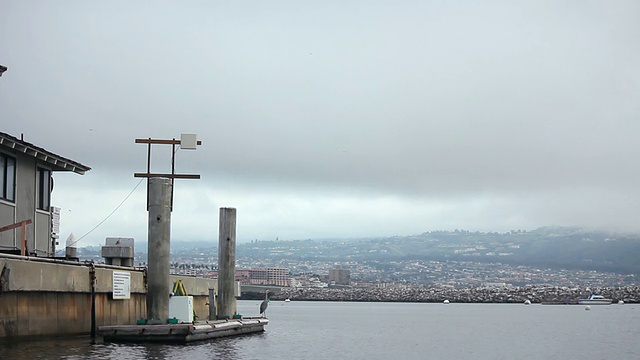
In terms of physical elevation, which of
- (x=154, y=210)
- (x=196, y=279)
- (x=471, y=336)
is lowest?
(x=471, y=336)

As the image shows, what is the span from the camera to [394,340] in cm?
5975

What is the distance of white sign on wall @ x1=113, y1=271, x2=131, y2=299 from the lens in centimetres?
3662

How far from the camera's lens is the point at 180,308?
123ft

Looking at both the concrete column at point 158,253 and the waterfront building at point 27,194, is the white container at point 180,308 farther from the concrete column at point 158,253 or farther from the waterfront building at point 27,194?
the waterfront building at point 27,194

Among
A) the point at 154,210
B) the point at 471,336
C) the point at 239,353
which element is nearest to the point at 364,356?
the point at 239,353

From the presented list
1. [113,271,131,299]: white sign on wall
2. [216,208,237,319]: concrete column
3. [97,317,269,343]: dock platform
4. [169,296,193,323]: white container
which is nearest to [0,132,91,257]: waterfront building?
[113,271,131,299]: white sign on wall

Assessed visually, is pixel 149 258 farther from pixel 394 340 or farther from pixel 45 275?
pixel 394 340

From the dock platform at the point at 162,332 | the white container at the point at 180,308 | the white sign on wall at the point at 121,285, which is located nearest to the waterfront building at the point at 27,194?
the white sign on wall at the point at 121,285

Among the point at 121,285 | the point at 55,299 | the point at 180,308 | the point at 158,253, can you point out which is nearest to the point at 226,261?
the point at 180,308

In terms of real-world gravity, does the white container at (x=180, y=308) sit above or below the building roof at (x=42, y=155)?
below

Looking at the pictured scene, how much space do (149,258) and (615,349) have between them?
29.9 m

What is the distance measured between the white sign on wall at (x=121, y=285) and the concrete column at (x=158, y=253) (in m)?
1.55

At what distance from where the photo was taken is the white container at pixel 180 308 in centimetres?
3719

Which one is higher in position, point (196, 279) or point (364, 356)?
point (196, 279)
